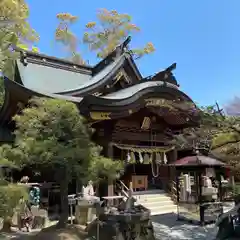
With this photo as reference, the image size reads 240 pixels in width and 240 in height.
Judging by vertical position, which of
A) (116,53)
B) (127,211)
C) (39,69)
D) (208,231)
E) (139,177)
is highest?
(116,53)

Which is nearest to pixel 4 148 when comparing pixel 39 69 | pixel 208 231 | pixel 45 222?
pixel 45 222

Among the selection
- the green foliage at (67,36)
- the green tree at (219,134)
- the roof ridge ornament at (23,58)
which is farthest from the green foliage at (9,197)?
Answer: the green foliage at (67,36)

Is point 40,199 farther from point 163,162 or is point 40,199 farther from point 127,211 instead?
point 163,162

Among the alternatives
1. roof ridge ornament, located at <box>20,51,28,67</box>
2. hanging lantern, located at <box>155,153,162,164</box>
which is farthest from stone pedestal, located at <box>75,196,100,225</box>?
roof ridge ornament, located at <box>20,51,28,67</box>

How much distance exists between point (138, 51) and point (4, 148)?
2370 cm

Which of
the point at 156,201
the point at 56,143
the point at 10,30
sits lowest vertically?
the point at 156,201

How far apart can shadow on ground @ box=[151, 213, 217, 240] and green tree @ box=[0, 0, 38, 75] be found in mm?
6556

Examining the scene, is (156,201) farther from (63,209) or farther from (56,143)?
(56,143)

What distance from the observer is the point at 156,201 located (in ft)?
43.9

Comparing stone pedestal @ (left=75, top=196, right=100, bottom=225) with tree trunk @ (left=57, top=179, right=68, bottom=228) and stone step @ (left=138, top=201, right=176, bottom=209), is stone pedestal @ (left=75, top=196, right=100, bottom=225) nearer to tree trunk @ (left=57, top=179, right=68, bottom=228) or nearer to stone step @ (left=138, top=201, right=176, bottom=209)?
tree trunk @ (left=57, top=179, right=68, bottom=228)

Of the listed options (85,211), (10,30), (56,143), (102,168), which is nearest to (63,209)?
(102,168)

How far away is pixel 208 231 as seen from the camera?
9.41 m

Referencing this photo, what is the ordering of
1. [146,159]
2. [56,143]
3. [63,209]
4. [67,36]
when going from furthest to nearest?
1. [67,36]
2. [146,159]
3. [63,209]
4. [56,143]

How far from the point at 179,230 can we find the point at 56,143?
16.1 feet
